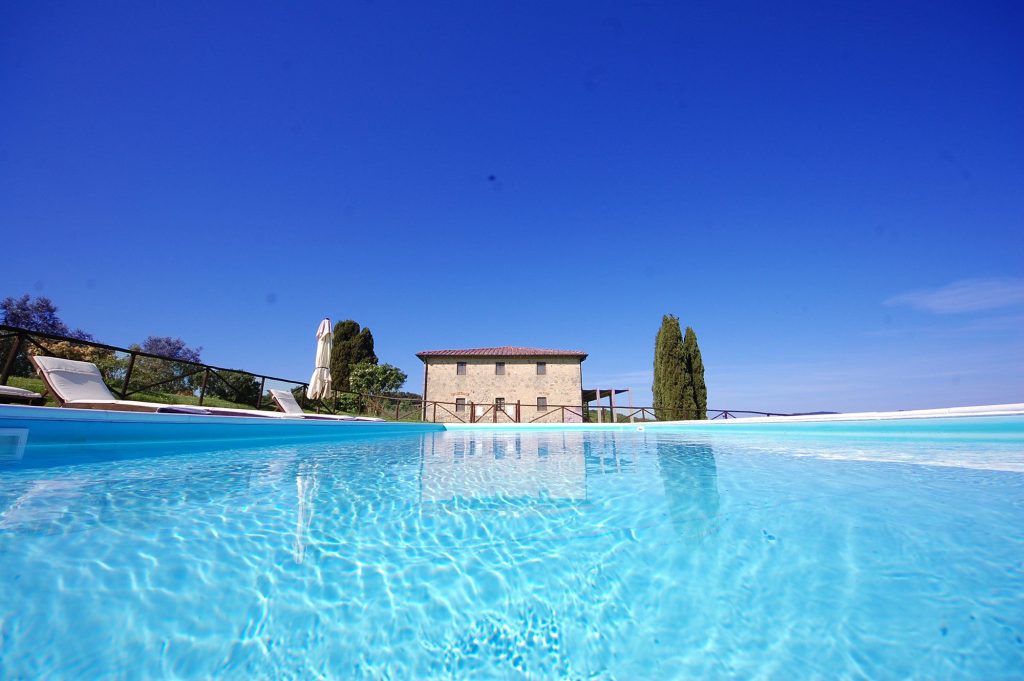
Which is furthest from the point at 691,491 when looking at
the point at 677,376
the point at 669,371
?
the point at 669,371

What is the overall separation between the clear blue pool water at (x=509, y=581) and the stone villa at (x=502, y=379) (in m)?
19.0

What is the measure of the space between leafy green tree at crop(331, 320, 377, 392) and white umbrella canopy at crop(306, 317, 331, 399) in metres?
13.1

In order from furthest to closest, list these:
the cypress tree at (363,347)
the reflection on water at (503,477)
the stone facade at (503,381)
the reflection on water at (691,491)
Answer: the cypress tree at (363,347), the stone facade at (503,381), the reflection on water at (503,477), the reflection on water at (691,491)

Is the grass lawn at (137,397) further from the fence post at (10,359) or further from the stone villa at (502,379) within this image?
the stone villa at (502,379)

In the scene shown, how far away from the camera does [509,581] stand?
1.58m

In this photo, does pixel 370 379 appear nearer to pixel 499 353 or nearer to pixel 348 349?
pixel 348 349

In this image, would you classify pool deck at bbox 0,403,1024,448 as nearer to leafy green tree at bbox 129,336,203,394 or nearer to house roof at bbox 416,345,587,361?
leafy green tree at bbox 129,336,203,394

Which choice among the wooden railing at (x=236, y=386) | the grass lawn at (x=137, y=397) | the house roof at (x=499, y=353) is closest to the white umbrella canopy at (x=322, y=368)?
the wooden railing at (x=236, y=386)

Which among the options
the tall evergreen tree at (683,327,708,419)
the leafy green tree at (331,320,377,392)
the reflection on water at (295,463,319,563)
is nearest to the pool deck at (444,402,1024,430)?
the tall evergreen tree at (683,327,708,419)

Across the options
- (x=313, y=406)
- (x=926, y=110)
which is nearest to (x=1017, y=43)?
(x=926, y=110)

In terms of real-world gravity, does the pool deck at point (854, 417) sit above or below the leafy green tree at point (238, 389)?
below

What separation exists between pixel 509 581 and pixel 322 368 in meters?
11.5

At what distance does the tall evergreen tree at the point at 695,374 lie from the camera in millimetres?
19531

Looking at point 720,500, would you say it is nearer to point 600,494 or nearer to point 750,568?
point 600,494
